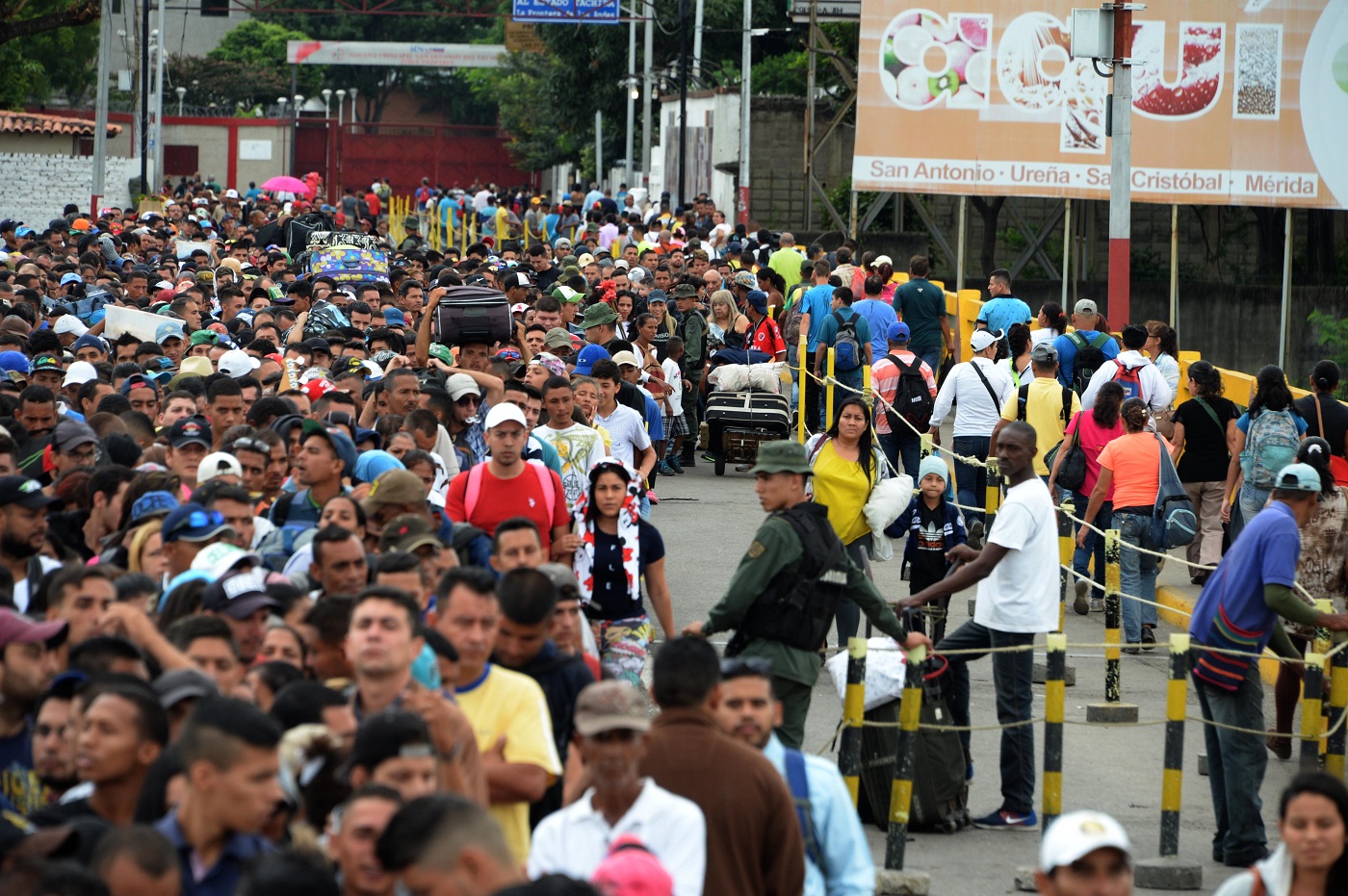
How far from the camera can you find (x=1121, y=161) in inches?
703

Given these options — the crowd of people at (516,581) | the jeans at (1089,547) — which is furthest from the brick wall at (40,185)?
the jeans at (1089,547)

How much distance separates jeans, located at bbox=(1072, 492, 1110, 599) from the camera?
12.8 metres

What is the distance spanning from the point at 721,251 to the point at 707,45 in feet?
92.4

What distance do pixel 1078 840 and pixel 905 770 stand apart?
3.31 metres

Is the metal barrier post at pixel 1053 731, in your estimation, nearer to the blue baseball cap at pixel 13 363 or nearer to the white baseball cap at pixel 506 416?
the white baseball cap at pixel 506 416

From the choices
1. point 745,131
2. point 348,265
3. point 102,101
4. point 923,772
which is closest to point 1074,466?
point 923,772

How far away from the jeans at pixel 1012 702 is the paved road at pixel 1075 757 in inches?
7.9

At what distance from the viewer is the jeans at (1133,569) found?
39.4 feet

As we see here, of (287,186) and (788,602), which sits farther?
(287,186)

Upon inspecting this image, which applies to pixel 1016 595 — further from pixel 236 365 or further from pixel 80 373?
pixel 80 373

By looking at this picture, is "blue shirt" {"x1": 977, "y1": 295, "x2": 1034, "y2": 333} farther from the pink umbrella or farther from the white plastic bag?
the pink umbrella

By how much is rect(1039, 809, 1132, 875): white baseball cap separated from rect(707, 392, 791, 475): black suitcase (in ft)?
42.9

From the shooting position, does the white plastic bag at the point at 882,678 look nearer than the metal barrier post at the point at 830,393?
Yes

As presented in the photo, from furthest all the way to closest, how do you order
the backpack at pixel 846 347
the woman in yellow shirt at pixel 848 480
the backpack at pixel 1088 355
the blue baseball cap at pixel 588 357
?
the backpack at pixel 846 347, the backpack at pixel 1088 355, the blue baseball cap at pixel 588 357, the woman in yellow shirt at pixel 848 480
